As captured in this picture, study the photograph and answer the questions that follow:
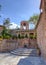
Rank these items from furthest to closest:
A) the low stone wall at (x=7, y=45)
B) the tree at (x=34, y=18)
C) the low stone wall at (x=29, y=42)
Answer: the tree at (x=34, y=18) < the low stone wall at (x=29, y=42) < the low stone wall at (x=7, y=45)

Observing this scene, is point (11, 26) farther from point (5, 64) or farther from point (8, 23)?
point (5, 64)

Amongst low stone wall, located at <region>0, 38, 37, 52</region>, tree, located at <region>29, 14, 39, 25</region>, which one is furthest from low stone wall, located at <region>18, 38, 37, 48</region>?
tree, located at <region>29, 14, 39, 25</region>

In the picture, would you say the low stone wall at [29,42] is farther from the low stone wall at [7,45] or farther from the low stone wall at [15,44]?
the low stone wall at [7,45]

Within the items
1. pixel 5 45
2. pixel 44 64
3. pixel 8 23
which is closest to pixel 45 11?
pixel 44 64

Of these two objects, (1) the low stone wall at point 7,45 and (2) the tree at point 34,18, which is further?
(2) the tree at point 34,18

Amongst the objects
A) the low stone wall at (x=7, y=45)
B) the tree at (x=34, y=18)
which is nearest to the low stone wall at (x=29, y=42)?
the low stone wall at (x=7, y=45)

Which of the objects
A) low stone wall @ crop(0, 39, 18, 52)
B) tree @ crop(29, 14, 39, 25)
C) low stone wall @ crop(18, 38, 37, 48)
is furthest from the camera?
tree @ crop(29, 14, 39, 25)

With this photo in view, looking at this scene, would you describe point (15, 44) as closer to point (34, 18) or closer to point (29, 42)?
point (29, 42)

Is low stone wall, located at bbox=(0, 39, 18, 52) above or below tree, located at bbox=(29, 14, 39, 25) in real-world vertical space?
below

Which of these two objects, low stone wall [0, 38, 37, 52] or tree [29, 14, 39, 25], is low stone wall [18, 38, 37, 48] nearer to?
low stone wall [0, 38, 37, 52]

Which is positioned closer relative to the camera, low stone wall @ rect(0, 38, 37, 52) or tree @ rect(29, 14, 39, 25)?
low stone wall @ rect(0, 38, 37, 52)

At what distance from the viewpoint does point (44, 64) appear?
24.1 ft

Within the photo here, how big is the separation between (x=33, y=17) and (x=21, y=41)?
52.5ft

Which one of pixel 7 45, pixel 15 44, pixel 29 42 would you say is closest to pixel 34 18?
pixel 29 42
